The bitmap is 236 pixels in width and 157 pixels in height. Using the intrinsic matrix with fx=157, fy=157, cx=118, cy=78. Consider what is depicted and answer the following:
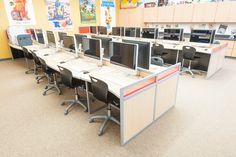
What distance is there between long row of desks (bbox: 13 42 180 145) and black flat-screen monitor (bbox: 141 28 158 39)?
2806 mm

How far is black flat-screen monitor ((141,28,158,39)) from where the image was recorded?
202 inches

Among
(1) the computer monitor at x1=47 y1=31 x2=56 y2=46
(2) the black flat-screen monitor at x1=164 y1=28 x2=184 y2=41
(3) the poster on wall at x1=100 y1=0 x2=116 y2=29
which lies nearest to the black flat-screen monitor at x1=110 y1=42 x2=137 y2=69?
(1) the computer monitor at x1=47 y1=31 x2=56 y2=46

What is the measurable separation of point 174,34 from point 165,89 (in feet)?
9.77

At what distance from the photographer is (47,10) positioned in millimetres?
6926

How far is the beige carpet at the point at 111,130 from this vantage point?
6.44ft

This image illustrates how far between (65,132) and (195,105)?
2345 mm

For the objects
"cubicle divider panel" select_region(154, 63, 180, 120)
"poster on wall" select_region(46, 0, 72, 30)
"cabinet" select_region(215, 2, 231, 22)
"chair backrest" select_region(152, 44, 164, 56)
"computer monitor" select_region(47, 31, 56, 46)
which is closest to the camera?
"cubicle divider panel" select_region(154, 63, 180, 120)

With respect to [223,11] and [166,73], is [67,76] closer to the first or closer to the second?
[166,73]

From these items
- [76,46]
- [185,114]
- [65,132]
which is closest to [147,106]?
[185,114]

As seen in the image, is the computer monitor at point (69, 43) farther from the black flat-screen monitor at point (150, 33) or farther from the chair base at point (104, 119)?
the black flat-screen monitor at point (150, 33)

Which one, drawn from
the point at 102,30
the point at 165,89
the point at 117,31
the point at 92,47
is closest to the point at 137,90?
the point at 165,89

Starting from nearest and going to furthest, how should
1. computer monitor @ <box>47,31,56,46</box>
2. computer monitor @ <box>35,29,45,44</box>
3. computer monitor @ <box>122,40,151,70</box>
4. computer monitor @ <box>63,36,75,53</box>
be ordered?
computer monitor @ <box>122,40,151,70</box> → computer monitor @ <box>63,36,75,53</box> → computer monitor @ <box>47,31,56,46</box> → computer monitor @ <box>35,29,45,44</box>

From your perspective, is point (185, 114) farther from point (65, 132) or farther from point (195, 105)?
point (65, 132)

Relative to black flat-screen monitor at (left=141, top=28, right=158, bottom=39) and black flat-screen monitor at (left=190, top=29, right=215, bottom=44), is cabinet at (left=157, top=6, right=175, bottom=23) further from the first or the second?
black flat-screen monitor at (left=190, top=29, right=215, bottom=44)
